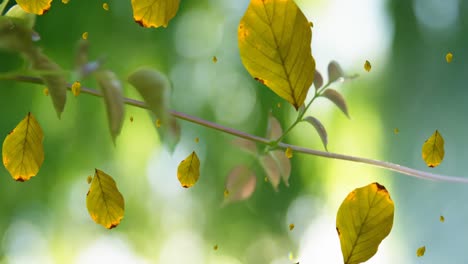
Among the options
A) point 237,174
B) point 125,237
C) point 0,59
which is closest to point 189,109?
point 125,237

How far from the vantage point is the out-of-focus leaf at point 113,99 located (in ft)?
0.38

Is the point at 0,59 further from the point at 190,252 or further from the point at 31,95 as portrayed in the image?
the point at 190,252

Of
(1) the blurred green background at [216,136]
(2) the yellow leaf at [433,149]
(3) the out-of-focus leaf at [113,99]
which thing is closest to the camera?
(3) the out-of-focus leaf at [113,99]

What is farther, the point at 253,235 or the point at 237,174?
the point at 253,235

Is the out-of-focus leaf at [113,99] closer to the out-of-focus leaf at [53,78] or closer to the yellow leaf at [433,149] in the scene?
the out-of-focus leaf at [53,78]

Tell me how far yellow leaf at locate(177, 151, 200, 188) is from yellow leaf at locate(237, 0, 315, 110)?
56 mm

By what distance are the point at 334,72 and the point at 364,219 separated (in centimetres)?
8

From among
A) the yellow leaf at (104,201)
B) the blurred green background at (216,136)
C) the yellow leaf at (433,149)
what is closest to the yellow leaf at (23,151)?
the yellow leaf at (104,201)

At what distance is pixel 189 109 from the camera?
1.54 metres

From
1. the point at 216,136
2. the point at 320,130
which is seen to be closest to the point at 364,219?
the point at 320,130

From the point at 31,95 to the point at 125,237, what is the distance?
1.57 feet

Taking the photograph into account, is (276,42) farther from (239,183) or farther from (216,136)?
(216,136)

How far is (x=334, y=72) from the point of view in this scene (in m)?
0.24

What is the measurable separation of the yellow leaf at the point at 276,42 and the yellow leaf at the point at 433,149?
3.0 inches
